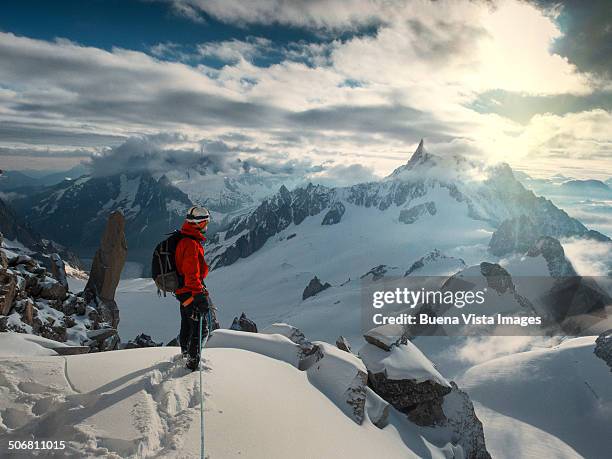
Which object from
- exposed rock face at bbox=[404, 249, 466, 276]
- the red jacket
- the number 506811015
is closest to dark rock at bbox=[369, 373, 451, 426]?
the red jacket

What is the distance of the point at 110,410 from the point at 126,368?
185 cm

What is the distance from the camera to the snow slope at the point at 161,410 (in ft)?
20.9

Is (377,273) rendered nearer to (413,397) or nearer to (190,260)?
(413,397)

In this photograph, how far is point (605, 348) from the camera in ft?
130

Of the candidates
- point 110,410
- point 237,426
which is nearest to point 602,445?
point 237,426

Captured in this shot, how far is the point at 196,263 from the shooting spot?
891 centimetres

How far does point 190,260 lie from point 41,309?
55.3 ft

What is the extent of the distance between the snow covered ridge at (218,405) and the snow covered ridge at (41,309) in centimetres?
715

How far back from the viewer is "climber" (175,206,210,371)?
29.3ft

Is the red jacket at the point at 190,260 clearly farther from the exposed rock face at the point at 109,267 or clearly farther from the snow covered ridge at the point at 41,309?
the exposed rock face at the point at 109,267

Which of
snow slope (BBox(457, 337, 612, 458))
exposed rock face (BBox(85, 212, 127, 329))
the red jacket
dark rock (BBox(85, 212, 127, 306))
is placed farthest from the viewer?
dark rock (BBox(85, 212, 127, 306))

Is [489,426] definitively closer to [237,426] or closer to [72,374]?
[237,426]

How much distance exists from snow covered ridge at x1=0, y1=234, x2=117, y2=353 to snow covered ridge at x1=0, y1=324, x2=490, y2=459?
715 cm

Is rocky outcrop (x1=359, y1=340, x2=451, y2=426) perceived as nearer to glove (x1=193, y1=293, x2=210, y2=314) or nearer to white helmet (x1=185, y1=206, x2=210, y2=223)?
glove (x1=193, y1=293, x2=210, y2=314)
